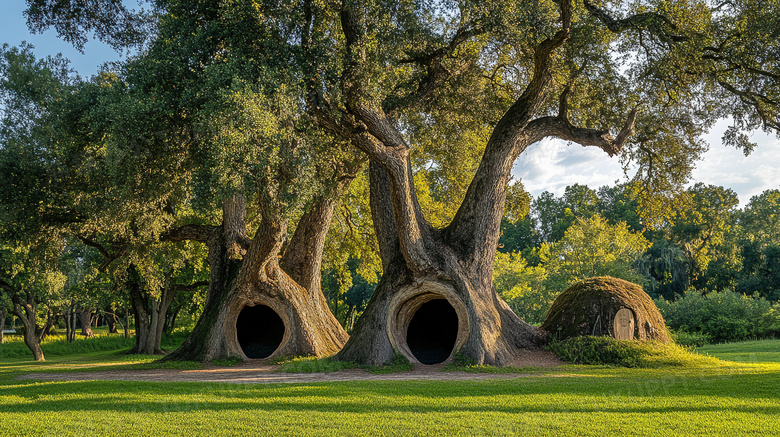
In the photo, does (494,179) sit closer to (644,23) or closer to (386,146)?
(386,146)

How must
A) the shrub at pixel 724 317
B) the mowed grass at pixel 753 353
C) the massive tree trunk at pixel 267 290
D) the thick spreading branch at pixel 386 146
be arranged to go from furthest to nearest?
the shrub at pixel 724 317 → the massive tree trunk at pixel 267 290 → the mowed grass at pixel 753 353 → the thick spreading branch at pixel 386 146

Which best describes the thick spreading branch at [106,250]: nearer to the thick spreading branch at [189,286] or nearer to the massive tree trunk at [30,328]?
the thick spreading branch at [189,286]

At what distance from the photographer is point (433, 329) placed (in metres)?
19.4

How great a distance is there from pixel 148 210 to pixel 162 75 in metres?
6.21

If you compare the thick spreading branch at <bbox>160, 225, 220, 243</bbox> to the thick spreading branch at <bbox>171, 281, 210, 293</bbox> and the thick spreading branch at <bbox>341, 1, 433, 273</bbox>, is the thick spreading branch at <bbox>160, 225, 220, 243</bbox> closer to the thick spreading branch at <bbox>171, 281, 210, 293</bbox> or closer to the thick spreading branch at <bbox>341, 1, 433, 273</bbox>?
the thick spreading branch at <bbox>171, 281, 210, 293</bbox>

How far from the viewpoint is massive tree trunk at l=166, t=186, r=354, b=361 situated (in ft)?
57.5

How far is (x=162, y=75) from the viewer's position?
1220 centimetres

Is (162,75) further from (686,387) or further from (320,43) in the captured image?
(686,387)

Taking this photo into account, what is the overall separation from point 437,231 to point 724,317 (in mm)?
16350

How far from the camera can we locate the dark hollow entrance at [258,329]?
71.0 ft

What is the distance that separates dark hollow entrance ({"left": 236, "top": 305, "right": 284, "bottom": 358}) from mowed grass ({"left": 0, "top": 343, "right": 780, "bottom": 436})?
10.6 meters

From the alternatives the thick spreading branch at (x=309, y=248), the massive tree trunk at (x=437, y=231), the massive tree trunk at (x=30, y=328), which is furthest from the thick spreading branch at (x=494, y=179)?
the massive tree trunk at (x=30, y=328)

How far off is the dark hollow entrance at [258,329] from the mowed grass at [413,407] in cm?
1060

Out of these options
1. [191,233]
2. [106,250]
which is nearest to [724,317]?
[191,233]
